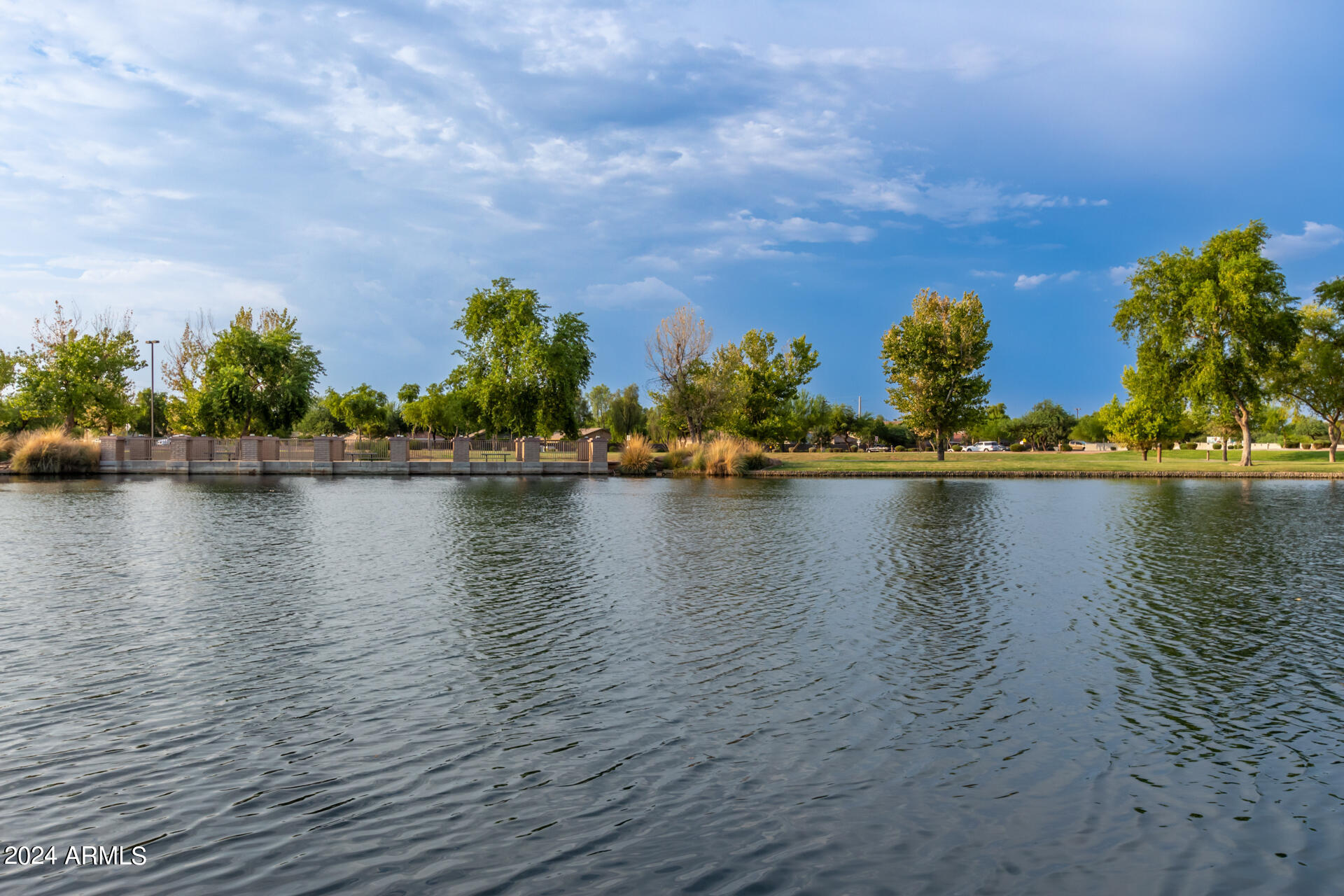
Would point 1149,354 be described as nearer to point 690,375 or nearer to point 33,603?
point 690,375

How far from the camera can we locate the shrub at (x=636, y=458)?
159 ft

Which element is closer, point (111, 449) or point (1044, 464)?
point (111, 449)

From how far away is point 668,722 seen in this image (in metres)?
7.03

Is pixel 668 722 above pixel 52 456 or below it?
below

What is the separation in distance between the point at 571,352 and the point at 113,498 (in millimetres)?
37456

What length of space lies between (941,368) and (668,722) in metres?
53.3

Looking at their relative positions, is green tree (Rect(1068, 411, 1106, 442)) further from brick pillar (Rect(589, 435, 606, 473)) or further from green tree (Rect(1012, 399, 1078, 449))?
brick pillar (Rect(589, 435, 606, 473))

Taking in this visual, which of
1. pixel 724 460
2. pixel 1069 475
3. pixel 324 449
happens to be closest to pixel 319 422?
pixel 324 449

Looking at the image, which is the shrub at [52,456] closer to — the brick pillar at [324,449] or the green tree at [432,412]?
the brick pillar at [324,449]

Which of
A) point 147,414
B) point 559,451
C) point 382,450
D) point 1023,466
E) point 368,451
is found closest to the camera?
point 382,450

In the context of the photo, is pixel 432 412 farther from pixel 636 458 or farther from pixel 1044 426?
pixel 1044 426

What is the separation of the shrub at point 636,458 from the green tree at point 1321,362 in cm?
4428

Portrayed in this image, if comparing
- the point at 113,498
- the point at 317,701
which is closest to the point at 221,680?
the point at 317,701

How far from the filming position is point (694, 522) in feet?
73.5
